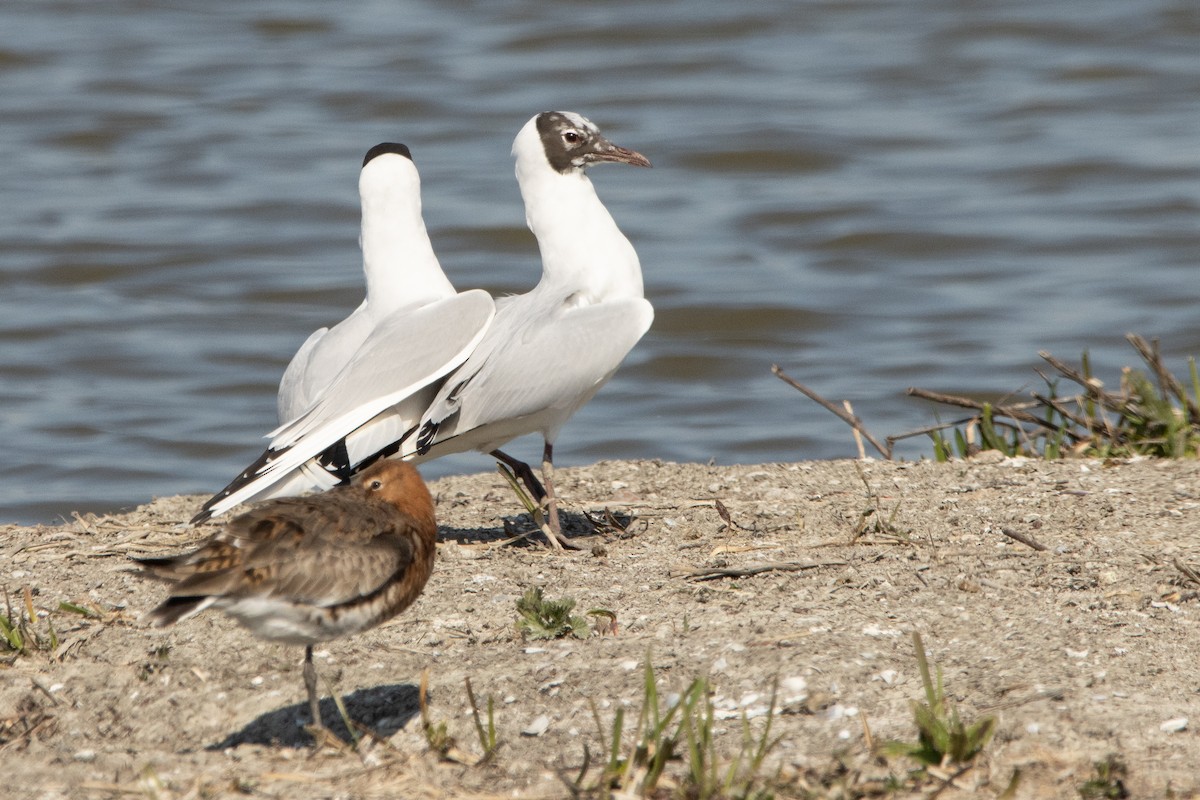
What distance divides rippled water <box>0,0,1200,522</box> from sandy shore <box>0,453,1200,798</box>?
175 inches

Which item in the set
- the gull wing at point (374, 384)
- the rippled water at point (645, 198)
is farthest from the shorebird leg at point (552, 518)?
the rippled water at point (645, 198)

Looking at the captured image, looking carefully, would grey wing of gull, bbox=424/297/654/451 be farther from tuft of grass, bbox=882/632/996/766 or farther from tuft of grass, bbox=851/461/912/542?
tuft of grass, bbox=882/632/996/766

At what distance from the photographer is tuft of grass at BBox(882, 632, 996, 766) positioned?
3.67 meters

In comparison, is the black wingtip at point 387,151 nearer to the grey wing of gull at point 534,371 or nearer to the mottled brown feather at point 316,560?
the grey wing of gull at point 534,371

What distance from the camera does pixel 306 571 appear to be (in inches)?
156

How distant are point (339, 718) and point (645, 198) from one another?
39.9ft

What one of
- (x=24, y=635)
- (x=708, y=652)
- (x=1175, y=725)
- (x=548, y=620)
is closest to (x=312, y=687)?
(x=548, y=620)

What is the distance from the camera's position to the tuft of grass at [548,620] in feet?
15.4

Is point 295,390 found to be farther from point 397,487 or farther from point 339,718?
point 339,718

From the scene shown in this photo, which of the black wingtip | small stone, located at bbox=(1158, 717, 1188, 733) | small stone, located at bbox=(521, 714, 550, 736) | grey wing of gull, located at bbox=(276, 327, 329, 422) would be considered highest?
the black wingtip

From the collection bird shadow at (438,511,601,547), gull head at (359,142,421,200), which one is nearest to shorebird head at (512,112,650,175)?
gull head at (359,142,421,200)

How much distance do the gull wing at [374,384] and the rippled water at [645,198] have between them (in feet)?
13.2

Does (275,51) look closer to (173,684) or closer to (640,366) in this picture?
(640,366)

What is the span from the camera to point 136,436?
11.3 metres
